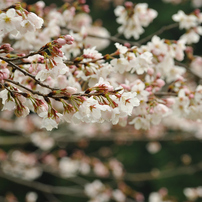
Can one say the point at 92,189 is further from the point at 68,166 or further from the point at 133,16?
the point at 133,16

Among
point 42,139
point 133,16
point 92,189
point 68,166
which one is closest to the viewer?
point 133,16

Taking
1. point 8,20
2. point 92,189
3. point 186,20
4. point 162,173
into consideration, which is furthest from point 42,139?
point 8,20

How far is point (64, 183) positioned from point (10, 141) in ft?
12.6

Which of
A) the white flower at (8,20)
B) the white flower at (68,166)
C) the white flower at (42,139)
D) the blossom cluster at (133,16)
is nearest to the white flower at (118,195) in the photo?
the white flower at (68,166)

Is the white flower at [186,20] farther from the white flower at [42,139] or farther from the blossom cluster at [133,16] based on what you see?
the white flower at [42,139]

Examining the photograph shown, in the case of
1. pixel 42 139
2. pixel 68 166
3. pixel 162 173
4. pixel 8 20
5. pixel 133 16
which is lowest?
pixel 8 20

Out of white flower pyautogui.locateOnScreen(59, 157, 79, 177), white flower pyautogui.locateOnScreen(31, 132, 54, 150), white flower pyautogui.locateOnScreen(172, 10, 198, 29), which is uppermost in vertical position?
white flower pyautogui.locateOnScreen(172, 10, 198, 29)

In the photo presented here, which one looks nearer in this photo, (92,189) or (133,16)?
(133,16)

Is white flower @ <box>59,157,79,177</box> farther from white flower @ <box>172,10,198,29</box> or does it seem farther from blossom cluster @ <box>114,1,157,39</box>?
white flower @ <box>172,10,198,29</box>

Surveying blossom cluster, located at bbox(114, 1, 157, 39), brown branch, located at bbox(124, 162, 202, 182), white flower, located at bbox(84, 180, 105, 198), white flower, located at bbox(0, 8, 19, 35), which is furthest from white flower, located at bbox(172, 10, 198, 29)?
white flower, located at bbox(84, 180, 105, 198)

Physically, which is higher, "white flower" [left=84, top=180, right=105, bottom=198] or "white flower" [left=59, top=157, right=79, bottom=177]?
"white flower" [left=59, top=157, right=79, bottom=177]

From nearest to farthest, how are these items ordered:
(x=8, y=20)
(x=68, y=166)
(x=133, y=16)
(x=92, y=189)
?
(x=8, y=20) < (x=133, y=16) < (x=92, y=189) < (x=68, y=166)

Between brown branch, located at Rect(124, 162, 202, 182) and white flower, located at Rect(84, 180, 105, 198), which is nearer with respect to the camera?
white flower, located at Rect(84, 180, 105, 198)

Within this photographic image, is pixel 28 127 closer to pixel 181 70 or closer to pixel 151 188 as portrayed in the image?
pixel 181 70
